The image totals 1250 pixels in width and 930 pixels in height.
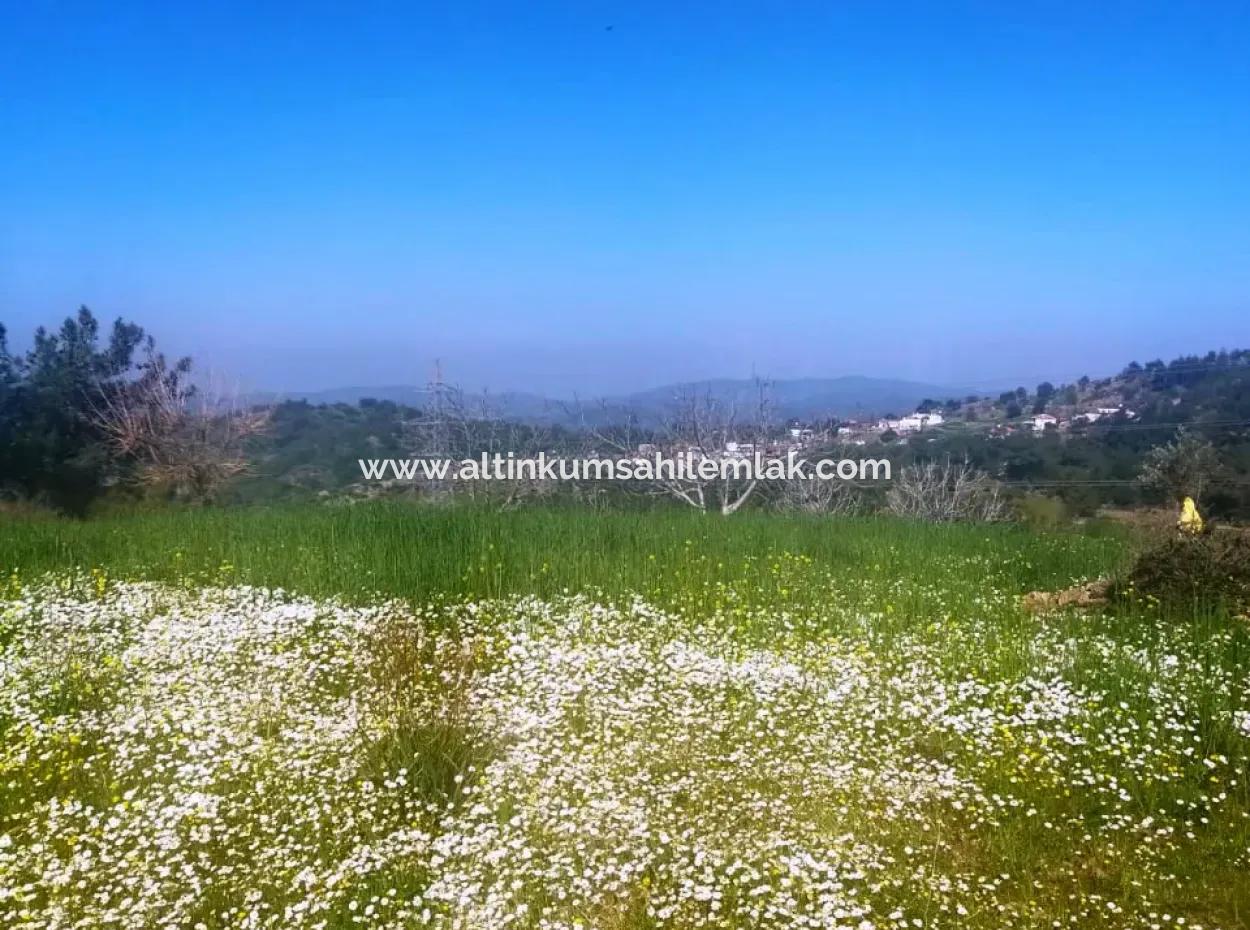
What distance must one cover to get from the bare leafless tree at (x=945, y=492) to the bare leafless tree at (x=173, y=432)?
550 inches

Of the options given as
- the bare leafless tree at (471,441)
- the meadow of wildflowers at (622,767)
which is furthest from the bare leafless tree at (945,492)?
the meadow of wildflowers at (622,767)

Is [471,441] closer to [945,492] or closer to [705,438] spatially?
[705,438]

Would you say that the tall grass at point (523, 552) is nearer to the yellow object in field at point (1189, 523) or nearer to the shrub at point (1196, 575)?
the yellow object in field at point (1189, 523)

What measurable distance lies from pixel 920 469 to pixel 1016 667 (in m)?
15.9

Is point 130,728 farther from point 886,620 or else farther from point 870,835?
point 886,620

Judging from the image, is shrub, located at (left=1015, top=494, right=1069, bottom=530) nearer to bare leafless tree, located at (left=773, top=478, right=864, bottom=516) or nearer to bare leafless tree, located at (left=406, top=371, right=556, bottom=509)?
bare leafless tree, located at (left=773, top=478, right=864, bottom=516)

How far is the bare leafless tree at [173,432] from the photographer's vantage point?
17.4 meters

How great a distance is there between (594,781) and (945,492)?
1738 cm

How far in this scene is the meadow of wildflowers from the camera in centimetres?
383

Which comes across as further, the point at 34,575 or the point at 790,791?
the point at 34,575

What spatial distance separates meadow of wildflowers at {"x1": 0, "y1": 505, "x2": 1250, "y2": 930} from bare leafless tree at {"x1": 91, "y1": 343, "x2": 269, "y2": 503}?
34.5 feet

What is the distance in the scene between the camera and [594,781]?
15.2 ft

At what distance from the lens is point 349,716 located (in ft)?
17.9

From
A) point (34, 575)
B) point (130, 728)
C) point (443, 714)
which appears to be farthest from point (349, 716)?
point (34, 575)
